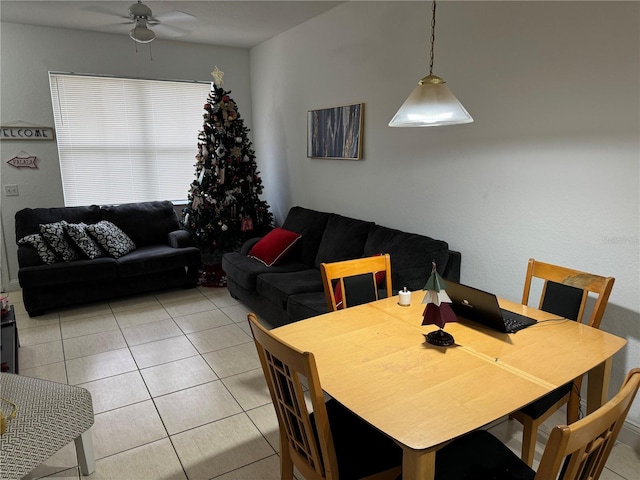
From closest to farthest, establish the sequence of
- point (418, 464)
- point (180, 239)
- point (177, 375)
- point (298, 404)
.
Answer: point (418, 464), point (298, 404), point (177, 375), point (180, 239)

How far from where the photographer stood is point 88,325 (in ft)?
12.5

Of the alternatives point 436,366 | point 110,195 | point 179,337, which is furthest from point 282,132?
point 436,366

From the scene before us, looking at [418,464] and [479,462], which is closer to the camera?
[418,464]

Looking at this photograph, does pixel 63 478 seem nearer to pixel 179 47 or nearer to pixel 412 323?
pixel 412 323

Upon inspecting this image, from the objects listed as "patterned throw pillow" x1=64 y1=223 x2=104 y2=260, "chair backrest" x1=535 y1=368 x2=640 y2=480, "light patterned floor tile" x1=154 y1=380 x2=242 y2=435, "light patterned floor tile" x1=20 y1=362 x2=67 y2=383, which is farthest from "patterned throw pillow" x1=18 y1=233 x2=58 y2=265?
"chair backrest" x1=535 y1=368 x2=640 y2=480

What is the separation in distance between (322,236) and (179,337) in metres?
1.52

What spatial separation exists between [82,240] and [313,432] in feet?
11.7

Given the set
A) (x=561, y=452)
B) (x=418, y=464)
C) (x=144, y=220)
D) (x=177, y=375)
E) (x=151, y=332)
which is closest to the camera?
(x=561, y=452)

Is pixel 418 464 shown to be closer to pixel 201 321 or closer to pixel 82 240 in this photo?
pixel 201 321

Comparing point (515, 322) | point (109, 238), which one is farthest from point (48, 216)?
point (515, 322)

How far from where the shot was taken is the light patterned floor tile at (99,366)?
2.96 metres

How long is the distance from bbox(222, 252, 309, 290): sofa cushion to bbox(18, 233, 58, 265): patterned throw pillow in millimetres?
1572

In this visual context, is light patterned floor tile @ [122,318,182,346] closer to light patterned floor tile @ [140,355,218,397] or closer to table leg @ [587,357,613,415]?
light patterned floor tile @ [140,355,218,397]

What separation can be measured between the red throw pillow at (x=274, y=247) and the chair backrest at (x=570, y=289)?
2.25 meters
